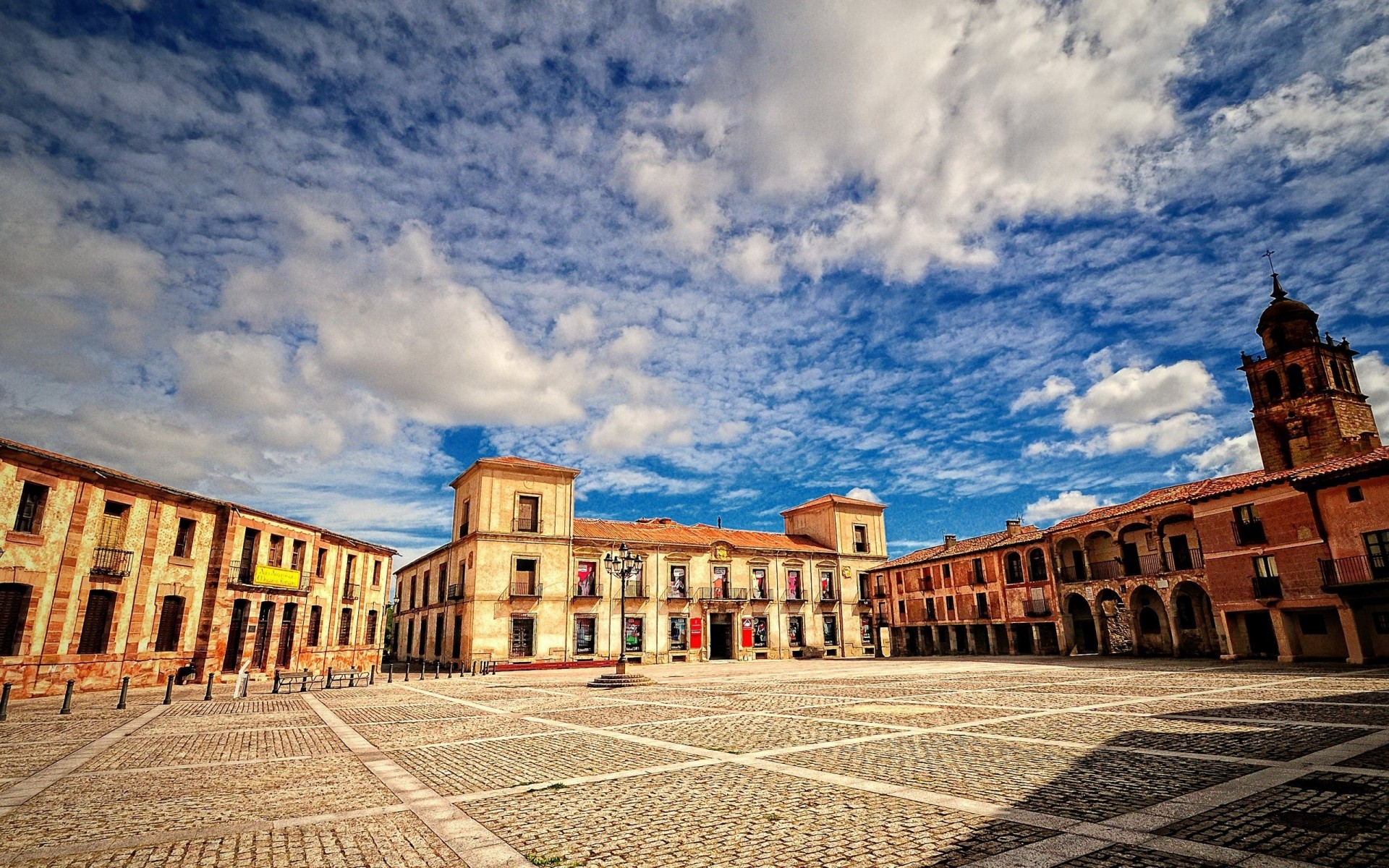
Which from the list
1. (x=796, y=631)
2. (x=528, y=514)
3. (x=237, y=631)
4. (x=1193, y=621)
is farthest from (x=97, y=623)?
(x=1193, y=621)

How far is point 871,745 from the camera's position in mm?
9484

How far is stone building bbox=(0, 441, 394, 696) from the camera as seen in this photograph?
18969 mm

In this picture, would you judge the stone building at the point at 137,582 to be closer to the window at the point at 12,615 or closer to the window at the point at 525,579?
the window at the point at 12,615

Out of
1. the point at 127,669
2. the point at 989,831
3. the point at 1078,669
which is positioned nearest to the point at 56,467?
the point at 127,669

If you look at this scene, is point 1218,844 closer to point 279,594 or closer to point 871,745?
point 871,745

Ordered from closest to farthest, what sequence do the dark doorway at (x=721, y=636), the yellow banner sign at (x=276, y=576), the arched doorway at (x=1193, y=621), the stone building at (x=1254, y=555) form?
the stone building at (x=1254, y=555) → the yellow banner sign at (x=276, y=576) → the arched doorway at (x=1193, y=621) → the dark doorway at (x=721, y=636)

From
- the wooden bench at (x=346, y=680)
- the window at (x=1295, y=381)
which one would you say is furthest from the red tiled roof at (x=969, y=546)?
the wooden bench at (x=346, y=680)

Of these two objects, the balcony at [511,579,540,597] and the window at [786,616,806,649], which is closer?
the balcony at [511,579,540,597]

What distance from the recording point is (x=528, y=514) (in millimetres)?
39688

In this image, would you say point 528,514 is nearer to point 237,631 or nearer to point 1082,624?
point 237,631

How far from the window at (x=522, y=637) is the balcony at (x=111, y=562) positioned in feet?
61.3

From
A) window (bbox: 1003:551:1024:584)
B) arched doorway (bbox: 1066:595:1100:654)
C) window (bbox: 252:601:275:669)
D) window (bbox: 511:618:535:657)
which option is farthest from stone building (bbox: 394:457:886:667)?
arched doorway (bbox: 1066:595:1100:654)

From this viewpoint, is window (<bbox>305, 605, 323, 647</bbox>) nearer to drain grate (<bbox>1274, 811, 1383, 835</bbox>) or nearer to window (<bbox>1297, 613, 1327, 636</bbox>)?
drain grate (<bbox>1274, 811, 1383, 835</bbox>)

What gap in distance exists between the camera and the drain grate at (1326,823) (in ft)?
16.5
